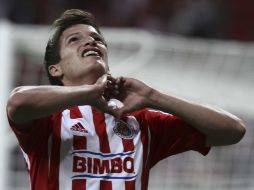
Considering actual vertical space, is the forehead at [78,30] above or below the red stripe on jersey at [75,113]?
above

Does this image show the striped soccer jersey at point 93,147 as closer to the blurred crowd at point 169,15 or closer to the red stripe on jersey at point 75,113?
the red stripe on jersey at point 75,113

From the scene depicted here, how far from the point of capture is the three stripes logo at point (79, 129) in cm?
298

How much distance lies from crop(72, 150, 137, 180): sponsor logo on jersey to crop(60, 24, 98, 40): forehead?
541 millimetres

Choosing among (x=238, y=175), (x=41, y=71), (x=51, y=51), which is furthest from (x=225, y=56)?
(x=51, y=51)

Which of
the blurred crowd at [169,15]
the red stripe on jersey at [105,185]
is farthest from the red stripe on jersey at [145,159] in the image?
the blurred crowd at [169,15]

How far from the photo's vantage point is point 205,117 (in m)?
2.97

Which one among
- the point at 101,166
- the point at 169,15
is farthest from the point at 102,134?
the point at 169,15

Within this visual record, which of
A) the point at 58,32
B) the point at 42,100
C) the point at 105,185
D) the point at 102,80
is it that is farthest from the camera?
the point at 58,32

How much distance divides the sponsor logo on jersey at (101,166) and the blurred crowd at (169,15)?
16.5 feet

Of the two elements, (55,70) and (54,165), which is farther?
(55,70)

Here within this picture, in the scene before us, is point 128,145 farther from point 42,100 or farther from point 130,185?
point 42,100

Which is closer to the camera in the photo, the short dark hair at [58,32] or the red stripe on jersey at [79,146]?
the red stripe on jersey at [79,146]

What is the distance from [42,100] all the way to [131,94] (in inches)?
14.2

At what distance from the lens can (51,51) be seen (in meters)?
3.29
